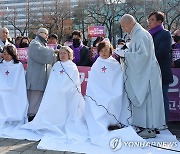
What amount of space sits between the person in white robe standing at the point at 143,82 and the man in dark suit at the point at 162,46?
261 mm

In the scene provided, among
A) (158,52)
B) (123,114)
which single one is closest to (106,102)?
(123,114)

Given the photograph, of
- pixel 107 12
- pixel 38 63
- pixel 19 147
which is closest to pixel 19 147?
pixel 19 147

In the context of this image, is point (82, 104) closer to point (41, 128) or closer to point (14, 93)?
point (41, 128)

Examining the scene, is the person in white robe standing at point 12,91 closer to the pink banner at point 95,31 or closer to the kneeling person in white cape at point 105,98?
the kneeling person in white cape at point 105,98

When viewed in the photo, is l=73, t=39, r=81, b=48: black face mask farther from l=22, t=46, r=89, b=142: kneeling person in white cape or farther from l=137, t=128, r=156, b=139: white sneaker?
l=137, t=128, r=156, b=139: white sneaker

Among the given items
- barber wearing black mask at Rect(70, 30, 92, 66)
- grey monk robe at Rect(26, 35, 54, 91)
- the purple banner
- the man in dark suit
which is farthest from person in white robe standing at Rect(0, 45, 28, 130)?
the purple banner

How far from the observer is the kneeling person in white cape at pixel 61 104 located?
5469 mm

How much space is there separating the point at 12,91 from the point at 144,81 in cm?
258

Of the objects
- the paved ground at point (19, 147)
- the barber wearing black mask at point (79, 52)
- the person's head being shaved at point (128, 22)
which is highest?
the person's head being shaved at point (128, 22)

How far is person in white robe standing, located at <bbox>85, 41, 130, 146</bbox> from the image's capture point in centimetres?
516

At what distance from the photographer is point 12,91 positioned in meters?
6.05

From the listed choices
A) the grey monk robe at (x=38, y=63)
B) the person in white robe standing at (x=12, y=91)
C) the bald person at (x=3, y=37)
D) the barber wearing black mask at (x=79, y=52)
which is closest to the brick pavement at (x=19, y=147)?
the person in white robe standing at (x=12, y=91)

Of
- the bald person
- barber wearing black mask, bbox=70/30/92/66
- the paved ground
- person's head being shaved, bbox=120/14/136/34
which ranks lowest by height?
the paved ground

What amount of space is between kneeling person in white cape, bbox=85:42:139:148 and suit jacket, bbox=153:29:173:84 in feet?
2.32
